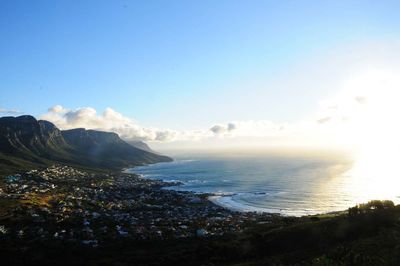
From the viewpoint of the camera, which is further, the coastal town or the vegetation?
the coastal town

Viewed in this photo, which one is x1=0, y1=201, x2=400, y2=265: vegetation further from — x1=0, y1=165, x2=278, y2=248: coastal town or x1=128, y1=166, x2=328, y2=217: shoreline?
x1=128, y1=166, x2=328, y2=217: shoreline

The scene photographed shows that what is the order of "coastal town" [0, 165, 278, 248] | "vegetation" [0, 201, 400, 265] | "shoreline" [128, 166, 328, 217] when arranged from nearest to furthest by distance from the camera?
"vegetation" [0, 201, 400, 265] < "coastal town" [0, 165, 278, 248] < "shoreline" [128, 166, 328, 217]

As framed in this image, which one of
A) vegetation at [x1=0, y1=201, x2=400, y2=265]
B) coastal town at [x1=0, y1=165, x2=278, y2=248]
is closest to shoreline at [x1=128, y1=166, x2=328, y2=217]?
coastal town at [x1=0, y1=165, x2=278, y2=248]

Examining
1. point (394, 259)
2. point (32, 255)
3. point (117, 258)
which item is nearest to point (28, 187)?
point (32, 255)

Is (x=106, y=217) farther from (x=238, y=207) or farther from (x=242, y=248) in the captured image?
(x=242, y=248)

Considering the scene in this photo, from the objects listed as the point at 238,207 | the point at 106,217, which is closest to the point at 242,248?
the point at 106,217

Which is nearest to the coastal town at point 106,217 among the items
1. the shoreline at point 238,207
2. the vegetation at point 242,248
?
the shoreline at point 238,207

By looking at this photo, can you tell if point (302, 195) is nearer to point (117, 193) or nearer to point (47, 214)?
point (117, 193)

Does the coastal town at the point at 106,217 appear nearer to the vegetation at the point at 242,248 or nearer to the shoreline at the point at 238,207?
the shoreline at the point at 238,207
